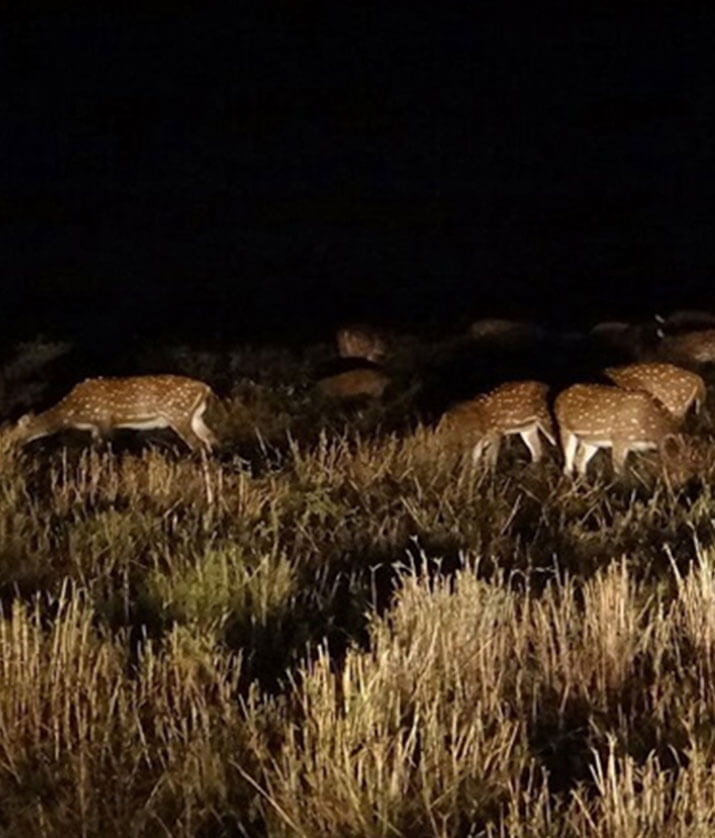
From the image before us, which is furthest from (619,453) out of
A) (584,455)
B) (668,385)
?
(668,385)

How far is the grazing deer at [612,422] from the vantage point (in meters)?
12.7

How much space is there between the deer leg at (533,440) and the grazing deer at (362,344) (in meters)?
5.67

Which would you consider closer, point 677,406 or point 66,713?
point 66,713

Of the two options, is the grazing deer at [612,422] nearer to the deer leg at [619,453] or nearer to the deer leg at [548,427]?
the deer leg at [619,453]

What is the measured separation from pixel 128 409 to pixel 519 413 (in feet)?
11.0

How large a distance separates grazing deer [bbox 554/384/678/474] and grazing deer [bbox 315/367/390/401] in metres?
4.18

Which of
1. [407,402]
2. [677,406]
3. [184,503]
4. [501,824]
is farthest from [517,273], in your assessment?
[501,824]

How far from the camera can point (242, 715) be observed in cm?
617

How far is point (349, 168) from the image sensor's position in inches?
1923

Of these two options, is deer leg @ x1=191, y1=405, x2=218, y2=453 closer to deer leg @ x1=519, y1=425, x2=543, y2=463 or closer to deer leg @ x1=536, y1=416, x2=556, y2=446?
deer leg @ x1=519, y1=425, x2=543, y2=463

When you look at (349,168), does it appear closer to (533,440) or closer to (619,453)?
(533,440)

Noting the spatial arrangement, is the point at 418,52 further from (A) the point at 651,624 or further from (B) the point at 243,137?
(A) the point at 651,624

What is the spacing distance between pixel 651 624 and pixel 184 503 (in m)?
4.45

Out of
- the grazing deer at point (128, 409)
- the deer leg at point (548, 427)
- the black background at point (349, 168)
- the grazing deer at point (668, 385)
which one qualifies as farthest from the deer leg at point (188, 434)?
the black background at point (349, 168)
